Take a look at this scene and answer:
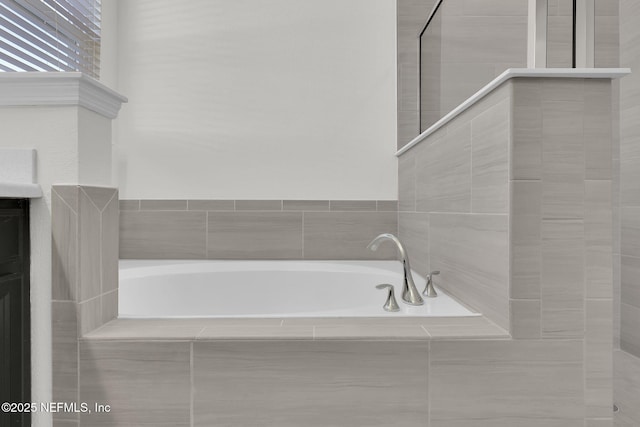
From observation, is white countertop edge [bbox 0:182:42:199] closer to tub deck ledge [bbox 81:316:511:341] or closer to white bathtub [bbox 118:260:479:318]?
tub deck ledge [bbox 81:316:511:341]

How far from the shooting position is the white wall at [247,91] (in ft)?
7.52

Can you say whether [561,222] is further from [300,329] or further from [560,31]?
[300,329]

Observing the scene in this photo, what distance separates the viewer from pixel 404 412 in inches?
35.1

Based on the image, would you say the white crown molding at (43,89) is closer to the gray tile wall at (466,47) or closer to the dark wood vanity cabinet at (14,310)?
the dark wood vanity cabinet at (14,310)

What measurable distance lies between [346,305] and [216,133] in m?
1.16

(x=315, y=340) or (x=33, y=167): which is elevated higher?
(x=33, y=167)

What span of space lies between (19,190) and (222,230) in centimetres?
144

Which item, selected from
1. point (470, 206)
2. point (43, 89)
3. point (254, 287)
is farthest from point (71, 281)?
point (254, 287)

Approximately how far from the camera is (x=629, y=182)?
2.01 meters

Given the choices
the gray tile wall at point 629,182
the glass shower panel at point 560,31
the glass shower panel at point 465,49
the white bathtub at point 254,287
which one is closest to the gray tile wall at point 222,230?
the white bathtub at point 254,287

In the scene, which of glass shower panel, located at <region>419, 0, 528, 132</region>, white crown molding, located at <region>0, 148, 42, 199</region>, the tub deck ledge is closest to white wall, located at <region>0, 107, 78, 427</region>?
white crown molding, located at <region>0, 148, 42, 199</region>

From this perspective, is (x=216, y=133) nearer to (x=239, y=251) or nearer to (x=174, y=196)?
(x=174, y=196)

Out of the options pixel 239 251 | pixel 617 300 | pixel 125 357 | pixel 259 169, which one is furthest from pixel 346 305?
pixel 617 300

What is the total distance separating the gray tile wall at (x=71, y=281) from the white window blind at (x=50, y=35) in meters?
1.07
